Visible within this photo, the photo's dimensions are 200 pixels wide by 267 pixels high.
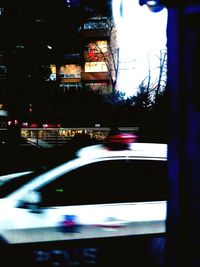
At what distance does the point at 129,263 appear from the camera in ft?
13.6

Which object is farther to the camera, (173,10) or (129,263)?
(129,263)

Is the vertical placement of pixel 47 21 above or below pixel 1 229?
above

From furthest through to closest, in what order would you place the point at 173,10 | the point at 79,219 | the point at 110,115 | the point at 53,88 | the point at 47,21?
1. the point at 110,115
2. the point at 53,88
3. the point at 47,21
4. the point at 79,219
5. the point at 173,10

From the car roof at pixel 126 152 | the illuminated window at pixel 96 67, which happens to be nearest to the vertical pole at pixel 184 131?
the car roof at pixel 126 152

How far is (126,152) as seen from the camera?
168 inches

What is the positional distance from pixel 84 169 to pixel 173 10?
1.78m

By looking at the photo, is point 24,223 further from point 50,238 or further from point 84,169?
point 84,169

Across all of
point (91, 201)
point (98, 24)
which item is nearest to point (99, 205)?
point (91, 201)

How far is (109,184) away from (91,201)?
0.82ft

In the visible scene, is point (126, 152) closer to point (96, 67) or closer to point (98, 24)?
point (98, 24)

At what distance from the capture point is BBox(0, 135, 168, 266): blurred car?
13.1 feet

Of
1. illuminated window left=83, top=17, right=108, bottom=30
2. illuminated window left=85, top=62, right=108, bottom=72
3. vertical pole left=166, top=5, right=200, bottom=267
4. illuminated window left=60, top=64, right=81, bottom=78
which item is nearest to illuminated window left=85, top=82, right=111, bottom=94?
illuminated window left=85, top=62, right=108, bottom=72

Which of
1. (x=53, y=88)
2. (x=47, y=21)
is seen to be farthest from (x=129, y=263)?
(x=53, y=88)

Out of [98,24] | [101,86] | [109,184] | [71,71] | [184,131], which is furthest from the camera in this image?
[71,71]
